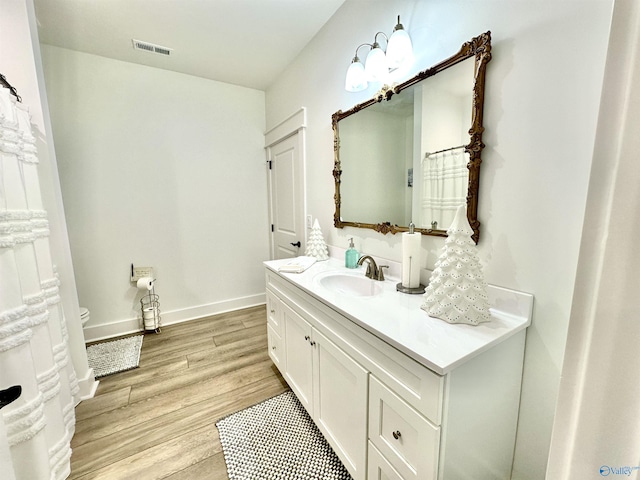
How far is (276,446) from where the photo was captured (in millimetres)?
1311

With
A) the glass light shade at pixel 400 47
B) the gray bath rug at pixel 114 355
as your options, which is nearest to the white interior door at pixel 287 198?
the glass light shade at pixel 400 47

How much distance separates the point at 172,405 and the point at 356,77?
233 cm

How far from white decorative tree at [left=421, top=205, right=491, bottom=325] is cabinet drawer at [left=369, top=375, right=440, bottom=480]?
1.07 feet

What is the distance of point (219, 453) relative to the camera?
4.22 feet

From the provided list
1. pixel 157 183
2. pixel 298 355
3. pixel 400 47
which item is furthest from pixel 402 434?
pixel 157 183

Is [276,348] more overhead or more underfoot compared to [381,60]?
more underfoot

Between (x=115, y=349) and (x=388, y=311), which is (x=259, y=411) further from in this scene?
(x=115, y=349)

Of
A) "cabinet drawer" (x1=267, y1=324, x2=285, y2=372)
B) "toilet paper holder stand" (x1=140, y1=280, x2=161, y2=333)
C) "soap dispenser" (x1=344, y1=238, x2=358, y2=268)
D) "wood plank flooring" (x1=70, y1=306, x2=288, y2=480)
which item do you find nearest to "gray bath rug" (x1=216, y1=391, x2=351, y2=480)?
"wood plank flooring" (x1=70, y1=306, x2=288, y2=480)

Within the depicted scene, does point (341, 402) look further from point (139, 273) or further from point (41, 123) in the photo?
point (139, 273)

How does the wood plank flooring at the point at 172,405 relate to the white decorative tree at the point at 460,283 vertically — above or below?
below

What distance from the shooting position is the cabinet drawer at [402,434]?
0.70 meters

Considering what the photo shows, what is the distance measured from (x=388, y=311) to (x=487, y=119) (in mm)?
855

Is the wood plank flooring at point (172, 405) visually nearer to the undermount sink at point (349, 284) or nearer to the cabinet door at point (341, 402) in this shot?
the cabinet door at point (341, 402)

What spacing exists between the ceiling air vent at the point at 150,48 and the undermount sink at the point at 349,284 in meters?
2.39
